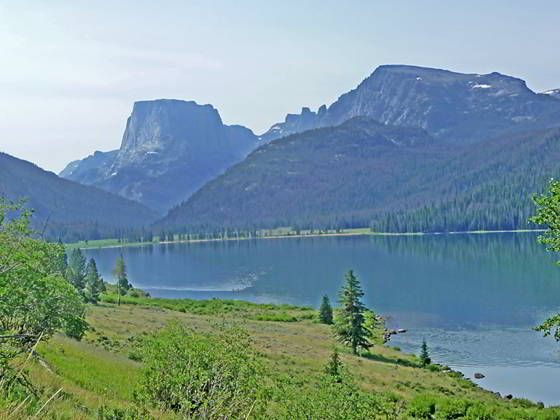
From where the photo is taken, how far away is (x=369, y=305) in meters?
109

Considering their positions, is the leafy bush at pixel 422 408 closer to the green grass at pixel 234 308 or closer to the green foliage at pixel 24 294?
the green foliage at pixel 24 294

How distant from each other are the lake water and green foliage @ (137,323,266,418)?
40.9m

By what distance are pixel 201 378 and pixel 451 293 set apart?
107 meters

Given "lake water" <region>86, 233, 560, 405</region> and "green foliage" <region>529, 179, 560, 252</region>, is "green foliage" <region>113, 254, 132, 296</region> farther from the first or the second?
"green foliage" <region>529, 179, 560, 252</region>

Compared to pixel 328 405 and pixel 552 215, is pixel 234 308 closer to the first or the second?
pixel 552 215

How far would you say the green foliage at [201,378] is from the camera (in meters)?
16.9

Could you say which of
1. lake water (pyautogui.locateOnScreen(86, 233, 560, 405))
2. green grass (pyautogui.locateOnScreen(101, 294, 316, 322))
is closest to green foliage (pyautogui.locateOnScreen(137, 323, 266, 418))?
lake water (pyautogui.locateOnScreen(86, 233, 560, 405))

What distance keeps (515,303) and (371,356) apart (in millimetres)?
46437

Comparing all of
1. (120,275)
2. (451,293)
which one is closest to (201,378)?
(120,275)

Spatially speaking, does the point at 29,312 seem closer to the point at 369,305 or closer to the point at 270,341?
the point at 270,341

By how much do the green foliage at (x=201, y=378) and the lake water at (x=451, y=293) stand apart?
40.9 metres

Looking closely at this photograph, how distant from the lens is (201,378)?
657 inches

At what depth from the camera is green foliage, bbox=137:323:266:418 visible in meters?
16.9

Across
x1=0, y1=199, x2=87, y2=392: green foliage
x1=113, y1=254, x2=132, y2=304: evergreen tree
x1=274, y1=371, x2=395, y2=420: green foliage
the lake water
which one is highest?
Answer: x1=0, y1=199, x2=87, y2=392: green foliage
